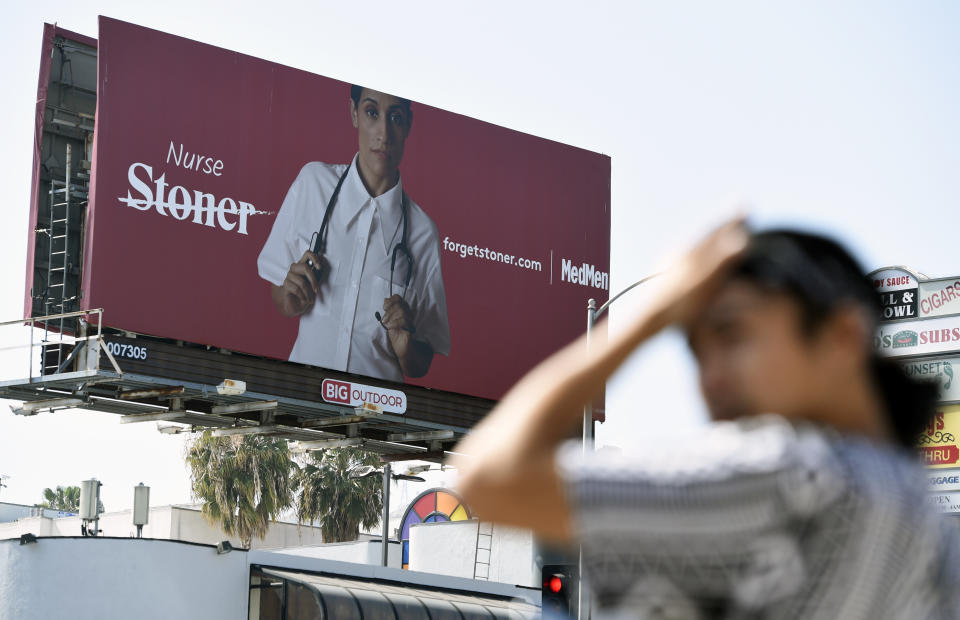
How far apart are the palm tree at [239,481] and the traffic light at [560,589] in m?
35.1

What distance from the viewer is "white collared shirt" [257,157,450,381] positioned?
97.5 feet

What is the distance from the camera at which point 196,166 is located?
2862cm

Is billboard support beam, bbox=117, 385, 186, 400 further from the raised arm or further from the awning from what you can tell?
the raised arm

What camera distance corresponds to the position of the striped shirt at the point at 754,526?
4.89ft

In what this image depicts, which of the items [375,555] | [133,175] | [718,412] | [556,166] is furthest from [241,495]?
[718,412]

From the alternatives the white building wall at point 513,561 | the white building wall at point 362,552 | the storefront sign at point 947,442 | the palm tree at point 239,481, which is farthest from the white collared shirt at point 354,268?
the palm tree at point 239,481

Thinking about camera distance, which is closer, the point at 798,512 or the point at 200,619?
the point at 798,512

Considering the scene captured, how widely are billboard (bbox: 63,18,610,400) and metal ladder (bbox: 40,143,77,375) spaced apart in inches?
32.2

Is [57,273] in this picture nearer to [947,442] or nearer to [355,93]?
[355,93]

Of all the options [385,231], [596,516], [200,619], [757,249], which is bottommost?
[200,619]

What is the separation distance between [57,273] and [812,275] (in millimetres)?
27765

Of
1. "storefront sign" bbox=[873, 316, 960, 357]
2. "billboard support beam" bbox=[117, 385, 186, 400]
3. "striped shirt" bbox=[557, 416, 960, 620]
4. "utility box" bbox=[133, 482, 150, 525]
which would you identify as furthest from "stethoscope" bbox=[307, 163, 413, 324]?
"striped shirt" bbox=[557, 416, 960, 620]

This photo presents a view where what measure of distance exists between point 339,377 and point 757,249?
94.0 ft

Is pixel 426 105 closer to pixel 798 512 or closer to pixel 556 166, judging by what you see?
pixel 556 166
